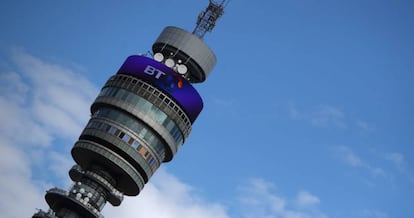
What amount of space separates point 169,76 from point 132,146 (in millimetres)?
18391

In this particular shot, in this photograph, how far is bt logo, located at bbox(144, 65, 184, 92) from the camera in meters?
122

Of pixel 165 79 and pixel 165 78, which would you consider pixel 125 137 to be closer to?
pixel 165 79

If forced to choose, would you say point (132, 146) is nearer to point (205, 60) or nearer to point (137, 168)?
point (137, 168)

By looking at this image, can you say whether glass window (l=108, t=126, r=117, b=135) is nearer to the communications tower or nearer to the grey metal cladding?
the communications tower

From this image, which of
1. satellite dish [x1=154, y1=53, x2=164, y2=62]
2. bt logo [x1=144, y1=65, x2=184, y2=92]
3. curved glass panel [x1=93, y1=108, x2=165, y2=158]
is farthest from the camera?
satellite dish [x1=154, y1=53, x2=164, y2=62]

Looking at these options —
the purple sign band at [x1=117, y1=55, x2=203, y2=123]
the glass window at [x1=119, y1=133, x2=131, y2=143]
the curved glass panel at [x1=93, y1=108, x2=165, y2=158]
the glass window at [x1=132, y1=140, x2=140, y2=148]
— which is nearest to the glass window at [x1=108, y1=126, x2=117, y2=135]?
the curved glass panel at [x1=93, y1=108, x2=165, y2=158]

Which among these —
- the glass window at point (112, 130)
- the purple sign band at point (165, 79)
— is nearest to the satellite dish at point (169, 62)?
the purple sign band at point (165, 79)

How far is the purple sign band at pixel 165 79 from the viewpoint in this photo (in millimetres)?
121750

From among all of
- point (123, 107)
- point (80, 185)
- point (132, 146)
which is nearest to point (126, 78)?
point (123, 107)

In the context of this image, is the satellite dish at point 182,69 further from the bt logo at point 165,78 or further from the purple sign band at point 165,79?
the bt logo at point 165,78

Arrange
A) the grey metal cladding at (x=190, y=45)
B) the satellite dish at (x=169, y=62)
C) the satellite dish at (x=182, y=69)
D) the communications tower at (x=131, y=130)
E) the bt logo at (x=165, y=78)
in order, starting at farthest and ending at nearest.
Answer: the grey metal cladding at (x=190, y=45), the satellite dish at (x=169, y=62), the satellite dish at (x=182, y=69), the bt logo at (x=165, y=78), the communications tower at (x=131, y=130)

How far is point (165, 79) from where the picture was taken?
122 metres

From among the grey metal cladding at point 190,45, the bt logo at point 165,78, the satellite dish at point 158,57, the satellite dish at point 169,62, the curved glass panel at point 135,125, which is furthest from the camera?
the grey metal cladding at point 190,45

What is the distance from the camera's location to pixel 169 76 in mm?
123375
